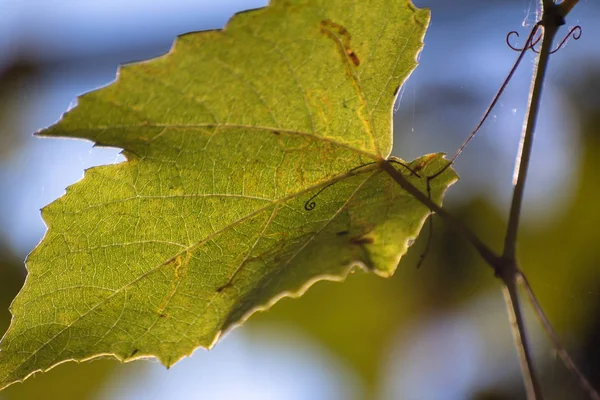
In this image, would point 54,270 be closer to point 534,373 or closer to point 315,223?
point 315,223

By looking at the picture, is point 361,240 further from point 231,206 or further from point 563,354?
point 563,354

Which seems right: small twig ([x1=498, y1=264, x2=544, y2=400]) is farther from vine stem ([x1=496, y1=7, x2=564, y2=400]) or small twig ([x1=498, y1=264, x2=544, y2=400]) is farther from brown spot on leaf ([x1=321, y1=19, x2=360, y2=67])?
brown spot on leaf ([x1=321, y1=19, x2=360, y2=67])

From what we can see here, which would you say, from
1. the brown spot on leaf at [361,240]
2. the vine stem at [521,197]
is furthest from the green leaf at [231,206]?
the vine stem at [521,197]

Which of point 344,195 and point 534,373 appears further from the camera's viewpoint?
point 344,195

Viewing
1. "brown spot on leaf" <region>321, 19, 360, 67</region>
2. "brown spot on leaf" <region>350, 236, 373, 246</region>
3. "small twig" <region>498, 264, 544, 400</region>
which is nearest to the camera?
"small twig" <region>498, 264, 544, 400</region>

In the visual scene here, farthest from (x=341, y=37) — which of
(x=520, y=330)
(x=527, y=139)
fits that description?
(x=520, y=330)

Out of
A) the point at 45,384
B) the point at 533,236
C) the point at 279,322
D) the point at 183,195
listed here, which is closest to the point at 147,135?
the point at 183,195

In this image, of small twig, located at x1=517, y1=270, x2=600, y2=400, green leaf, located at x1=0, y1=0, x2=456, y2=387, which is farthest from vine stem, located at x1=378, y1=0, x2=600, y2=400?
green leaf, located at x1=0, y1=0, x2=456, y2=387

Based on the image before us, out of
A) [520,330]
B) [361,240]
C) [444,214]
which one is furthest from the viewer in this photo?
[361,240]
